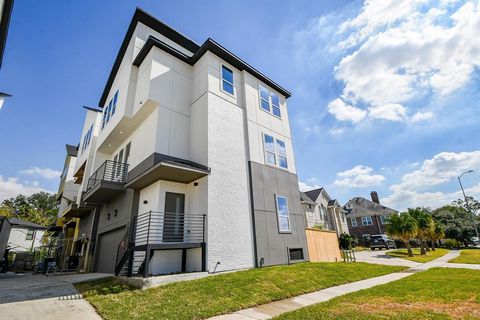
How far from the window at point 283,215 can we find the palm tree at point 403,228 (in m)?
15.8

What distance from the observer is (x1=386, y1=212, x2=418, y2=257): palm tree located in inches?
870

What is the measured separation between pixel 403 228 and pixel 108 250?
81.0 ft

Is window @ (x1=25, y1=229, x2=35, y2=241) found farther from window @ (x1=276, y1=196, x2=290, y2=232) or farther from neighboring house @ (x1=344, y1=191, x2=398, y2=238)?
neighboring house @ (x1=344, y1=191, x2=398, y2=238)

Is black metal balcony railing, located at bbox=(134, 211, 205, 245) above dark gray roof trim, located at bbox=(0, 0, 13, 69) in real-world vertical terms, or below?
below

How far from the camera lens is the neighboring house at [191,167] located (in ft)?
33.7

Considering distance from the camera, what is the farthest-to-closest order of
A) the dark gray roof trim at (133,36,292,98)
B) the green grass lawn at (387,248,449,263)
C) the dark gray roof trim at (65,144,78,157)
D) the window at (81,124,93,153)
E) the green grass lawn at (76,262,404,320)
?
the dark gray roof trim at (65,144,78,157), the window at (81,124,93,153), the green grass lawn at (387,248,449,263), the dark gray roof trim at (133,36,292,98), the green grass lawn at (76,262,404,320)

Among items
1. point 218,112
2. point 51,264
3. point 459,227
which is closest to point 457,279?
point 218,112

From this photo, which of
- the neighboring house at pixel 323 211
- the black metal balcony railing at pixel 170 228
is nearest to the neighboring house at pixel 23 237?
the black metal balcony railing at pixel 170 228

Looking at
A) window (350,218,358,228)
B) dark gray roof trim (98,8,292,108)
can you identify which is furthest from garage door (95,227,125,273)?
window (350,218,358,228)

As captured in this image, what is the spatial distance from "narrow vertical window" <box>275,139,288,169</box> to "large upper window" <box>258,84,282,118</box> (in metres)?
2.17

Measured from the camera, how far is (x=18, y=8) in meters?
6.91

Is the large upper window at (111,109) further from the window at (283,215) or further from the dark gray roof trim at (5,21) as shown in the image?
the window at (283,215)

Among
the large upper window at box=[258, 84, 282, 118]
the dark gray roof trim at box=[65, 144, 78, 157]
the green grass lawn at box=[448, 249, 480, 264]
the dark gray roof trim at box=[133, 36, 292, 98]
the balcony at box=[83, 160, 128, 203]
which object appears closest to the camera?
the balcony at box=[83, 160, 128, 203]

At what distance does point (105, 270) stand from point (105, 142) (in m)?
8.19
